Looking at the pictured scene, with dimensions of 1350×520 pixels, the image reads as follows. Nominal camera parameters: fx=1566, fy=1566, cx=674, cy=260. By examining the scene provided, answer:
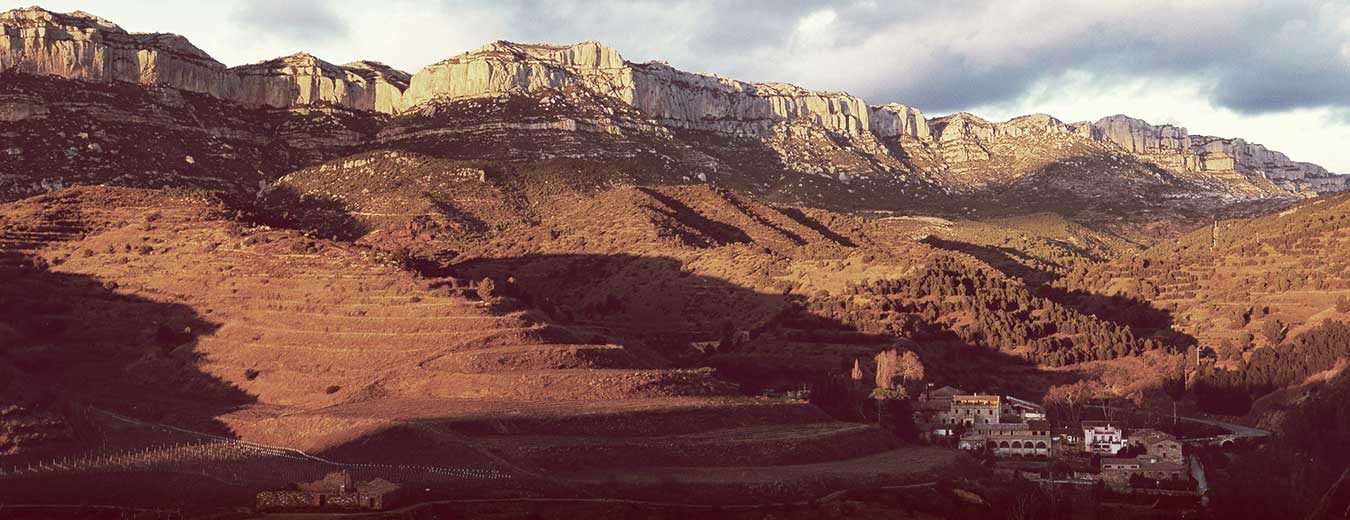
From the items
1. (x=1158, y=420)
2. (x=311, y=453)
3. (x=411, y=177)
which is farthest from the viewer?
(x=411, y=177)

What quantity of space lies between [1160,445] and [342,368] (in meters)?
45.0

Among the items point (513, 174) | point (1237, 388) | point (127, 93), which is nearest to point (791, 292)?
point (1237, 388)

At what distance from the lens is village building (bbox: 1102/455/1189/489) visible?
8175 cm

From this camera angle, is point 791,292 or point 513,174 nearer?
point 791,292

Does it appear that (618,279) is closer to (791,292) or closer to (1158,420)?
(791,292)

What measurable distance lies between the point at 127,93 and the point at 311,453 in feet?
445

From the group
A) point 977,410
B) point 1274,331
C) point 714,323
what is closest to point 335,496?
point 977,410

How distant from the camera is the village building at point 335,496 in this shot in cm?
6469

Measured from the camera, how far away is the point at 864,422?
88188 mm

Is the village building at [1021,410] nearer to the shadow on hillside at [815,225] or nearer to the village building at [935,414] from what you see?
the village building at [935,414]

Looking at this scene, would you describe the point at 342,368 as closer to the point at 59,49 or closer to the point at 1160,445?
the point at 1160,445

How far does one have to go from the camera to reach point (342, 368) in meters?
82.7

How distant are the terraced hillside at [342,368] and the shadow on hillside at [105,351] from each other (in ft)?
0.46

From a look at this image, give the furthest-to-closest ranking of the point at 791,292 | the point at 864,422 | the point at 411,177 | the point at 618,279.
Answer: the point at 411,177 < the point at 618,279 < the point at 791,292 < the point at 864,422
